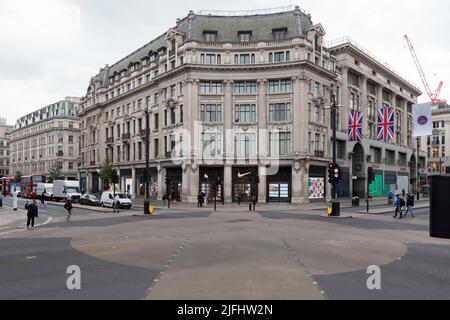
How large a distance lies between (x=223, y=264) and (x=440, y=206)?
8.46 m

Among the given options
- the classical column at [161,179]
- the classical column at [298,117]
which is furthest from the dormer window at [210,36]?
the classical column at [161,179]

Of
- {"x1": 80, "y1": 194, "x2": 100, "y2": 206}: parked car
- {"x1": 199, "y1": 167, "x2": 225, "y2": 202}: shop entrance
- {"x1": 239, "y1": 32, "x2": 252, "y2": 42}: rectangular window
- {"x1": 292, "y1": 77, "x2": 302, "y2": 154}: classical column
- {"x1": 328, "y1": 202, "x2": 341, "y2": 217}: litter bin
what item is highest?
{"x1": 239, "y1": 32, "x2": 252, "y2": 42}: rectangular window

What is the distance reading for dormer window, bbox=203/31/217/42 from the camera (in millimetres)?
45875

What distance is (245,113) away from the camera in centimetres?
4472

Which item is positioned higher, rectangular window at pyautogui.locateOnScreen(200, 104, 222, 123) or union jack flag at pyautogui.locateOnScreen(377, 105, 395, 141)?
rectangular window at pyautogui.locateOnScreen(200, 104, 222, 123)

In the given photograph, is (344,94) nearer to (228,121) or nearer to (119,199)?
(228,121)

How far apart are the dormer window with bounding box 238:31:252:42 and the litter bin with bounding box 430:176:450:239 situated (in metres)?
45.7

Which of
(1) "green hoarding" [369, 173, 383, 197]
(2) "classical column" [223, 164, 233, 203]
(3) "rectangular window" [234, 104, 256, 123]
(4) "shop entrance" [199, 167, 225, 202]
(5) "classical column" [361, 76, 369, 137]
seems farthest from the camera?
(1) "green hoarding" [369, 173, 383, 197]

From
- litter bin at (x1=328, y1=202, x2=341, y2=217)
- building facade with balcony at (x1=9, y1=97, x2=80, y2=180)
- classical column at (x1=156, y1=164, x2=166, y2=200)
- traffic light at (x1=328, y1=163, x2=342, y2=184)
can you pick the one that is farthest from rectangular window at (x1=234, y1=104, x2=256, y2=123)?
building facade with balcony at (x1=9, y1=97, x2=80, y2=180)

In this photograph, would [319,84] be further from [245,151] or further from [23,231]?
[23,231]

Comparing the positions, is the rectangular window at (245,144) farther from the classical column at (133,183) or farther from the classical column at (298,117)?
the classical column at (133,183)

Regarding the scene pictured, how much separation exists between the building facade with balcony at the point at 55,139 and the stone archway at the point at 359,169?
214ft

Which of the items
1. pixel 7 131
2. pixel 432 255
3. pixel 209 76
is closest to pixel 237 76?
pixel 209 76

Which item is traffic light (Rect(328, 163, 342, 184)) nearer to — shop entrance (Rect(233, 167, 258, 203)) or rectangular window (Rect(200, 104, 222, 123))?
shop entrance (Rect(233, 167, 258, 203))
